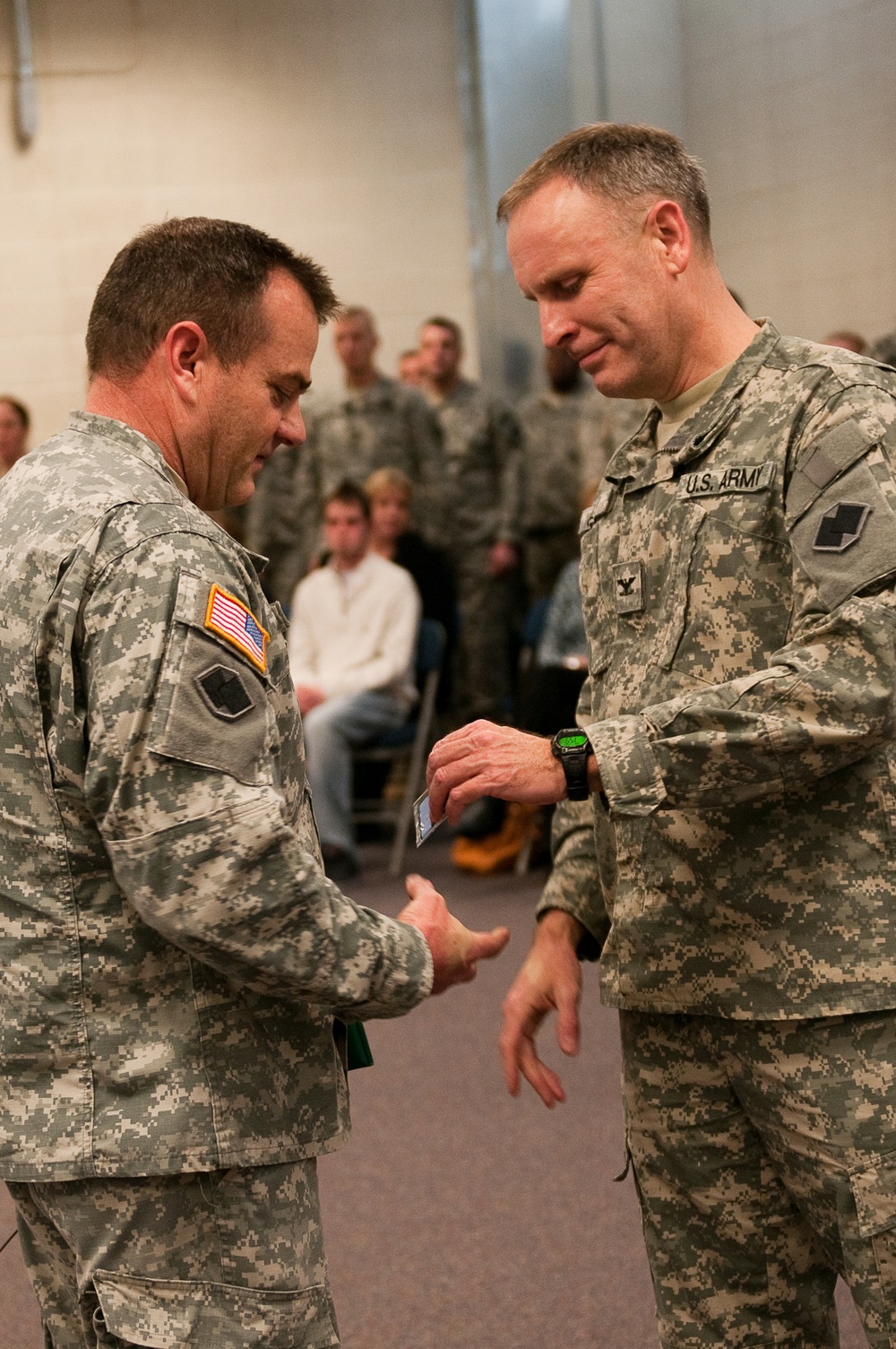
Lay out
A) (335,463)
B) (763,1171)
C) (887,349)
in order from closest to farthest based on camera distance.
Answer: (763,1171)
(887,349)
(335,463)

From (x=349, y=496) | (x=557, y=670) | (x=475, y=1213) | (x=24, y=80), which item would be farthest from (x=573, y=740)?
(x=24, y=80)

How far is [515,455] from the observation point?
6527 mm

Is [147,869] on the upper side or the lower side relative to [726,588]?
lower

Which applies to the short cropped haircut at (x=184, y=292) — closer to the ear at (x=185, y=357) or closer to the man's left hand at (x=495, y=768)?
the ear at (x=185, y=357)

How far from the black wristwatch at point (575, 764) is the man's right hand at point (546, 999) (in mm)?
364

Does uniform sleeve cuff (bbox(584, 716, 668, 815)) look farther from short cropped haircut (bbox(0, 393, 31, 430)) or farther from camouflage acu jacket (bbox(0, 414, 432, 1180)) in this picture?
short cropped haircut (bbox(0, 393, 31, 430))

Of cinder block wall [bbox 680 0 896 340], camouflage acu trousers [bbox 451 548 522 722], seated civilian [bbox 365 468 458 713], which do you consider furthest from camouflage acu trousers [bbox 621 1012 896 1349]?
camouflage acu trousers [bbox 451 548 522 722]

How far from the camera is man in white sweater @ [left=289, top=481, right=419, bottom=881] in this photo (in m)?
5.31

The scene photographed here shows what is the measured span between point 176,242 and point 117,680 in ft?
1.45

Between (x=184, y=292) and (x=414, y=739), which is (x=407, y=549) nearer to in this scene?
(x=414, y=739)

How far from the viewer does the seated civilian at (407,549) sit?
5832 mm

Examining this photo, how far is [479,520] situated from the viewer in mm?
6598

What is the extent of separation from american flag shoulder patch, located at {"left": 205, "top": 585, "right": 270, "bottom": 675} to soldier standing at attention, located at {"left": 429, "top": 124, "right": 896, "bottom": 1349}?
26 centimetres

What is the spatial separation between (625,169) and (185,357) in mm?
515
